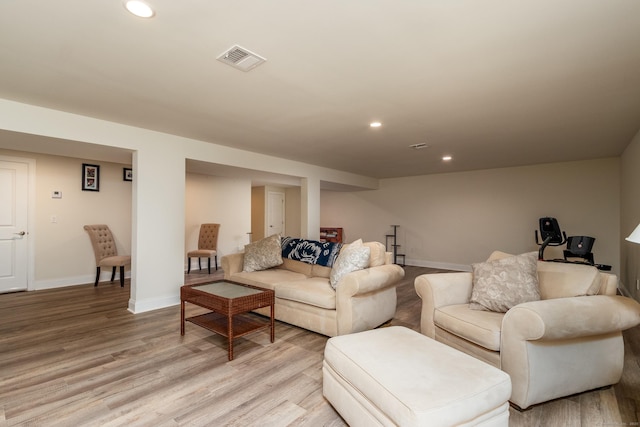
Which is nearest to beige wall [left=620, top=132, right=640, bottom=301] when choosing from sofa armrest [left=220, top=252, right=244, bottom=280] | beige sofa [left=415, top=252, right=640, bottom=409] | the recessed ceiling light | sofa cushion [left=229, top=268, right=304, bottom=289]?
beige sofa [left=415, top=252, right=640, bottom=409]

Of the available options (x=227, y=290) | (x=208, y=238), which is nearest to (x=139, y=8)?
(x=227, y=290)

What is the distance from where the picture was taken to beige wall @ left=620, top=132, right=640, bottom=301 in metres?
3.73

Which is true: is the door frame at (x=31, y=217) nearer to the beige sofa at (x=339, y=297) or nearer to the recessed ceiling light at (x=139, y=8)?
the beige sofa at (x=339, y=297)

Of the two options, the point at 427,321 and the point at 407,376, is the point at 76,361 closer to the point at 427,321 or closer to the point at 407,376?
the point at 407,376

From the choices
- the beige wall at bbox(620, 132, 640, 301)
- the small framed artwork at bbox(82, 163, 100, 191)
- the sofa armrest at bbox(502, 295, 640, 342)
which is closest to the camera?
the sofa armrest at bbox(502, 295, 640, 342)

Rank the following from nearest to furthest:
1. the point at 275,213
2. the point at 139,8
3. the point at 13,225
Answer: the point at 139,8 < the point at 13,225 < the point at 275,213

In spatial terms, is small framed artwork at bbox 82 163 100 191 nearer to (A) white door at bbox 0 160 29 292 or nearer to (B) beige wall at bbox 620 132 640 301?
(A) white door at bbox 0 160 29 292

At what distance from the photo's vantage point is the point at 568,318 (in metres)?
1.73

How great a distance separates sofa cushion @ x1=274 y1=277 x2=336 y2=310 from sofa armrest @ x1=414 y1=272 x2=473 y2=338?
2.65 ft

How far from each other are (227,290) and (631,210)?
16.8ft

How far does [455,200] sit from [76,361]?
6952mm

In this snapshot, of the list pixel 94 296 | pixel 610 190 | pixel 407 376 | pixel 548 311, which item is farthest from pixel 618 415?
pixel 94 296

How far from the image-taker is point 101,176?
532 centimetres

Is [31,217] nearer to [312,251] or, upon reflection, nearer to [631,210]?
[312,251]
